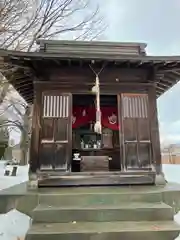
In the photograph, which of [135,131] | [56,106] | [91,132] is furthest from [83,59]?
[91,132]

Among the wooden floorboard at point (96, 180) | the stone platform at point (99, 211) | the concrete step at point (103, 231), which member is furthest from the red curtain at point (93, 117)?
the concrete step at point (103, 231)

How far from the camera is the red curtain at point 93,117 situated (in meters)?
7.68

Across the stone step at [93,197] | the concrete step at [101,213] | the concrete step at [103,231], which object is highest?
the stone step at [93,197]

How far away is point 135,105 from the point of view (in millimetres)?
5609

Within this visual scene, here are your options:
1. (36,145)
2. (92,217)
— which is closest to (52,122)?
(36,145)

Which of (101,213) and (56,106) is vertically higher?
(56,106)

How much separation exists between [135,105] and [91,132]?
3159mm

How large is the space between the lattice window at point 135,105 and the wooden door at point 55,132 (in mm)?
1350

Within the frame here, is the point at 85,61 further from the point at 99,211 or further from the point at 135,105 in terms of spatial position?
the point at 99,211

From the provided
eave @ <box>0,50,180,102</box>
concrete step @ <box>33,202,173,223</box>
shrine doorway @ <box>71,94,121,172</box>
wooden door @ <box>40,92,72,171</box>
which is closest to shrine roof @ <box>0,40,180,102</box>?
eave @ <box>0,50,180,102</box>

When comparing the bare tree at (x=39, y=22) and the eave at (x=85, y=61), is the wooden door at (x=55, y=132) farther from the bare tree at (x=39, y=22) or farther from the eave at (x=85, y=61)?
the bare tree at (x=39, y=22)

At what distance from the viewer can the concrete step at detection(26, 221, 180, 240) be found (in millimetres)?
3416

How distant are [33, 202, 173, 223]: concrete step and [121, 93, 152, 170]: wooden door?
1407mm

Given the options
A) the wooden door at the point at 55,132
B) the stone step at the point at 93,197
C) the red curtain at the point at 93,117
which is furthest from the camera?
the red curtain at the point at 93,117
